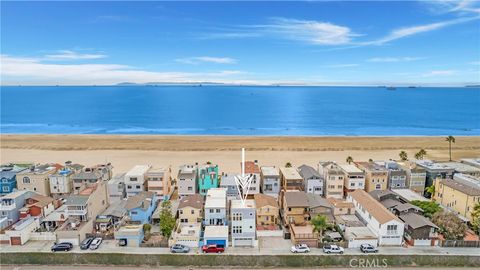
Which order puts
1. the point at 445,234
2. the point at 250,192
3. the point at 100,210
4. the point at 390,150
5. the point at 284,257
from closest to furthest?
the point at 284,257 → the point at 445,234 → the point at 100,210 → the point at 250,192 → the point at 390,150

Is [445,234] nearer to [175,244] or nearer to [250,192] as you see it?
[250,192]

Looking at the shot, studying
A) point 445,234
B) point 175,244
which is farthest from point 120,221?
point 445,234

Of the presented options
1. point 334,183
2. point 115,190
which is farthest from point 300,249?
point 115,190

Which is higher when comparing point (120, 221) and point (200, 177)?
point (200, 177)

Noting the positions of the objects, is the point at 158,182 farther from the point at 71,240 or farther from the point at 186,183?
the point at 71,240

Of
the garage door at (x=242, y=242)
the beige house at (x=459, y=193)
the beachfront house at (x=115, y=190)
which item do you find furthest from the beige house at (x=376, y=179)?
the beachfront house at (x=115, y=190)

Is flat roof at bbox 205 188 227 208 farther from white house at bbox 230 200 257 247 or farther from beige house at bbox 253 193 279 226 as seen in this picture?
beige house at bbox 253 193 279 226

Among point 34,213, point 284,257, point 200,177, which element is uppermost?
point 200,177
